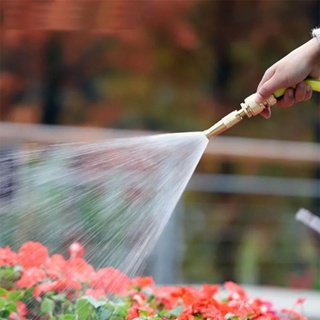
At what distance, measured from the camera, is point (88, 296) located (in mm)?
2793

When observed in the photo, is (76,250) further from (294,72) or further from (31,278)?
(294,72)

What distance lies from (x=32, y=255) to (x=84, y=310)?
42 cm

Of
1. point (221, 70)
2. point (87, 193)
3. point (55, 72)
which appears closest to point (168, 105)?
point (221, 70)

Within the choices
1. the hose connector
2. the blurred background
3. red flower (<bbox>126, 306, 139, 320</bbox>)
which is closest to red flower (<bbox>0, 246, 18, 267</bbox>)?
red flower (<bbox>126, 306, 139, 320</bbox>)

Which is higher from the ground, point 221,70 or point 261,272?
point 221,70

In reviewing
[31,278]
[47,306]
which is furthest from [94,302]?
[31,278]

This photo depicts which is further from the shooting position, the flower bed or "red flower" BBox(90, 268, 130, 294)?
"red flower" BBox(90, 268, 130, 294)

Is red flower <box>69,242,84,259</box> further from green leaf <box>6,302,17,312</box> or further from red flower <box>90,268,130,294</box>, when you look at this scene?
green leaf <box>6,302,17,312</box>

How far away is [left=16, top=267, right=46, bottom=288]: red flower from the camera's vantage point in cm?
288

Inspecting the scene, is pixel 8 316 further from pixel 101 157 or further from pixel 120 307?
pixel 101 157

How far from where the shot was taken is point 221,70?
28.0ft

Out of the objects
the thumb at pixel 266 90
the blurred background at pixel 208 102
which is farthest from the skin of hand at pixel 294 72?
the blurred background at pixel 208 102

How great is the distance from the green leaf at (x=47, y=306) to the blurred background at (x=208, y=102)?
4081mm

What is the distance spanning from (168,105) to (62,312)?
19.2 ft
